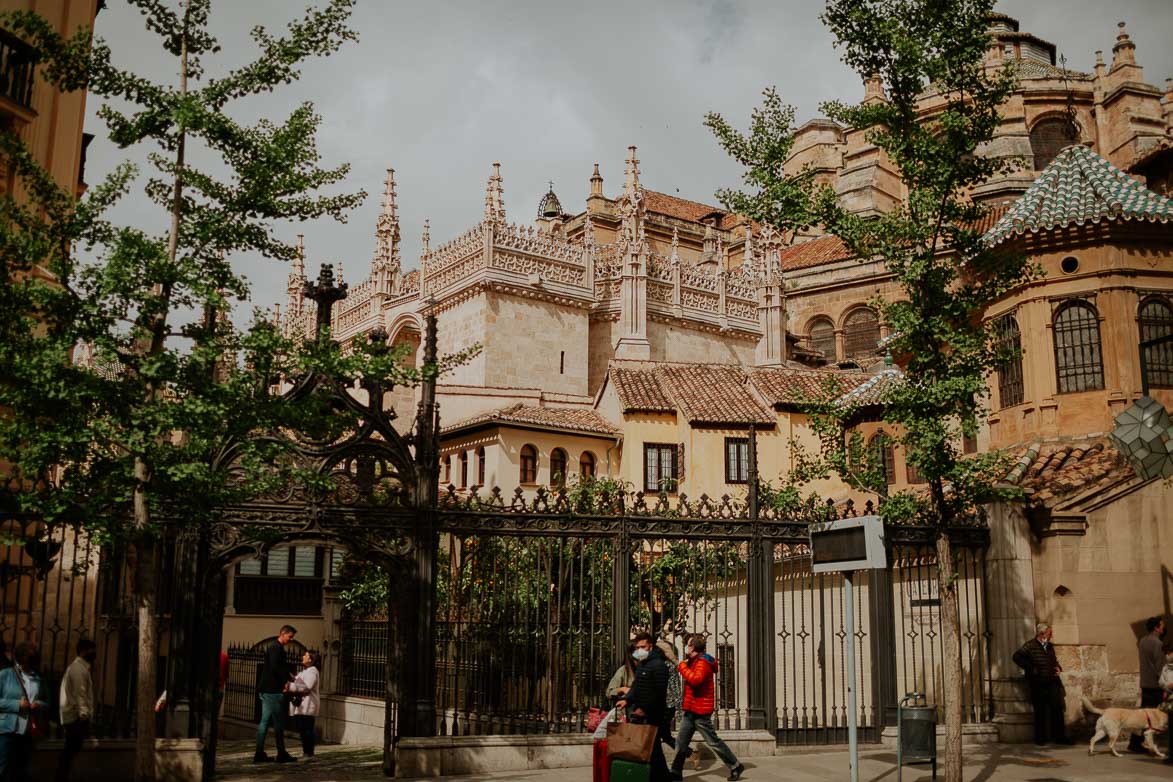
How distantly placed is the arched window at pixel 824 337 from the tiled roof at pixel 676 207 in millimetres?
17745

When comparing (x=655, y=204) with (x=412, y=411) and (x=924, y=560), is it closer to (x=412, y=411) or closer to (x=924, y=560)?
(x=412, y=411)

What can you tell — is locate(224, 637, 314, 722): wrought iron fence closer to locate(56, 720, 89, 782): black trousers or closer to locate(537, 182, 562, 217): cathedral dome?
locate(56, 720, 89, 782): black trousers

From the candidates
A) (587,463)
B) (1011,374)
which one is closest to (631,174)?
A: (587,463)

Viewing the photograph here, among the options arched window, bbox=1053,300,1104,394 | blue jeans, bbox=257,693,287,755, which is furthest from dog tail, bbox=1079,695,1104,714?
blue jeans, bbox=257,693,287,755

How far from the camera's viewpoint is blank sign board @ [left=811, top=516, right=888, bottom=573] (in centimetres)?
966

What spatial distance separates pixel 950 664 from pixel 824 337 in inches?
1842

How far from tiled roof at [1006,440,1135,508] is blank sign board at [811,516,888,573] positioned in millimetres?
6364

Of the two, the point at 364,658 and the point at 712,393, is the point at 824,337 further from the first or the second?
the point at 364,658

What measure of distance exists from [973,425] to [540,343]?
31.7 metres

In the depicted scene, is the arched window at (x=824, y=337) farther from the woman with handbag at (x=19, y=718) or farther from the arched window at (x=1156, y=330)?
the woman with handbag at (x=19, y=718)

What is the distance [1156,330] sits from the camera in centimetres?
1927

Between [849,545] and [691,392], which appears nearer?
[849,545]

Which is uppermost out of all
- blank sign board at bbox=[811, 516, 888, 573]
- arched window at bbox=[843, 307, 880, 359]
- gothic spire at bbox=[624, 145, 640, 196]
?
gothic spire at bbox=[624, 145, 640, 196]

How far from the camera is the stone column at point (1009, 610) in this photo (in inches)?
574
